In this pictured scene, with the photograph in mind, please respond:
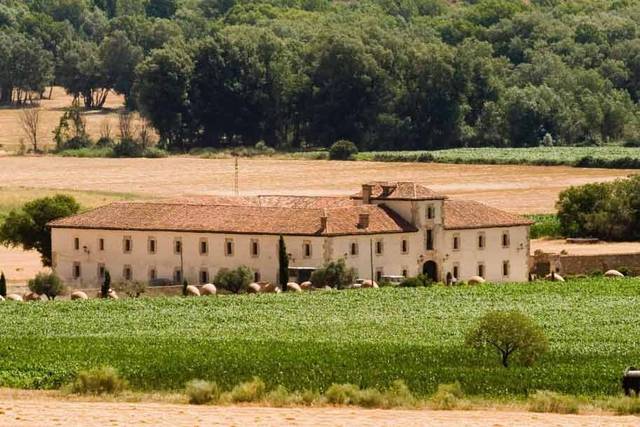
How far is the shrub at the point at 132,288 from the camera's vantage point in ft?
268

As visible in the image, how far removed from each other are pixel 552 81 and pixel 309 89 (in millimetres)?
20923

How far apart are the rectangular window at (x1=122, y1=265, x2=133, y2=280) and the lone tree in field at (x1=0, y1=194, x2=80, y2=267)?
4.20 meters

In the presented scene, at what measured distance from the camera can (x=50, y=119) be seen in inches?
6969

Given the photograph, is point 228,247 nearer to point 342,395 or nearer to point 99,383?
point 99,383

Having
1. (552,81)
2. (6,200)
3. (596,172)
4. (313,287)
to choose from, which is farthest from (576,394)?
(552,81)

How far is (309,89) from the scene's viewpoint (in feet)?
543

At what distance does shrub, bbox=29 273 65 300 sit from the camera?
8138 cm

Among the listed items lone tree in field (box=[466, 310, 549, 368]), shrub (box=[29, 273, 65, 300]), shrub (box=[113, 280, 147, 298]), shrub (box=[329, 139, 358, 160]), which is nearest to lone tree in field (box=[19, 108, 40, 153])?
shrub (box=[329, 139, 358, 160])

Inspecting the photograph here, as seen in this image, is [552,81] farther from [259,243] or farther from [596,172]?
[259,243]

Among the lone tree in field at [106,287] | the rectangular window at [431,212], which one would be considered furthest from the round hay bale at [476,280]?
the lone tree in field at [106,287]

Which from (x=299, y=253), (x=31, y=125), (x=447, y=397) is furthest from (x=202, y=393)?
(x=31, y=125)

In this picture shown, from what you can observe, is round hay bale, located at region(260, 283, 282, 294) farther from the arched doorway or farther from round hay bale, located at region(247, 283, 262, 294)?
the arched doorway

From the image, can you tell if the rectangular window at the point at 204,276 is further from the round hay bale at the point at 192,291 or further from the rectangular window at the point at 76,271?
the rectangular window at the point at 76,271

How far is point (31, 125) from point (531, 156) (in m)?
34.4
